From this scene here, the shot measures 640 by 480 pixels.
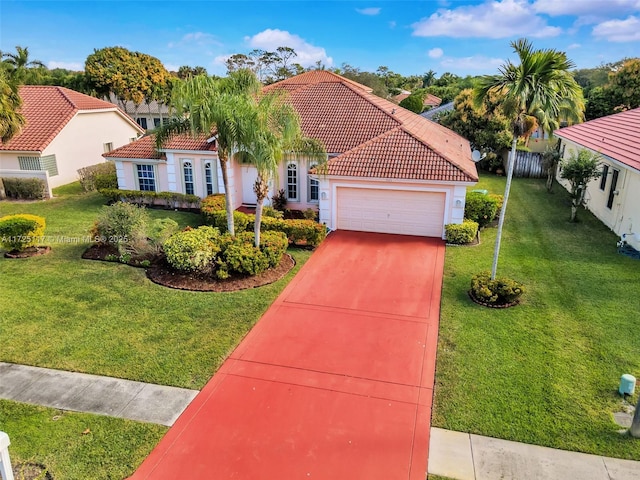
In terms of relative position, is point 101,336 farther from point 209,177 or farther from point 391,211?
point 209,177

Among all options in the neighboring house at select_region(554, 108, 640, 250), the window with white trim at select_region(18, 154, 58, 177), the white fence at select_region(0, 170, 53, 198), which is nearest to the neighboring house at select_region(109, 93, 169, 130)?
the window with white trim at select_region(18, 154, 58, 177)

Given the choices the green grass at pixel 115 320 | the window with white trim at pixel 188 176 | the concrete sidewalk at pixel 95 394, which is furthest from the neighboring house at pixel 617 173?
the window with white trim at pixel 188 176

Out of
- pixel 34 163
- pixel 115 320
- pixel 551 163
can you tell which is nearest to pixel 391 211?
pixel 115 320

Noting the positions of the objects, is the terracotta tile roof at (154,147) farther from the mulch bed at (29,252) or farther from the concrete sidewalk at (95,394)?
the concrete sidewalk at (95,394)

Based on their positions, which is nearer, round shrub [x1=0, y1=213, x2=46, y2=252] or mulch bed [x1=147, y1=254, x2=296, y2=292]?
mulch bed [x1=147, y1=254, x2=296, y2=292]

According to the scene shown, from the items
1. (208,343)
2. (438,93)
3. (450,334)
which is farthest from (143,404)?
(438,93)

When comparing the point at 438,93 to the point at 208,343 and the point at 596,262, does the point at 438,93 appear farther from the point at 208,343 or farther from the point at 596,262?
the point at 208,343

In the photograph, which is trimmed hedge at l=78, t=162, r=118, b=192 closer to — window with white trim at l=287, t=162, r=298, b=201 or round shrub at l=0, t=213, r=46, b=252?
round shrub at l=0, t=213, r=46, b=252
